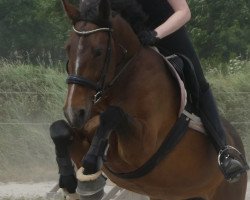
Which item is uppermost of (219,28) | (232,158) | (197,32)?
(232,158)

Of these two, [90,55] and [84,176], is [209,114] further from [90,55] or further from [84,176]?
[90,55]

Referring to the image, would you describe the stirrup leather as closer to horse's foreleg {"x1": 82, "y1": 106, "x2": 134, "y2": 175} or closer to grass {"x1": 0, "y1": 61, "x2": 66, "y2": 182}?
horse's foreleg {"x1": 82, "y1": 106, "x2": 134, "y2": 175}

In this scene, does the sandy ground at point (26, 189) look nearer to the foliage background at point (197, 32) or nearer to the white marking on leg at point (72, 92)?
the white marking on leg at point (72, 92)

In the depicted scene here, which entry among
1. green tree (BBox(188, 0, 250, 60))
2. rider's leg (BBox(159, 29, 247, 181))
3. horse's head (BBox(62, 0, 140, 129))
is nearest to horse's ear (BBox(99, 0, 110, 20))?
horse's head (BBox(62, 0, 140, 129))

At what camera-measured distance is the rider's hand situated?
16.7 feet

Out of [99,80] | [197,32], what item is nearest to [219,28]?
[197,32]

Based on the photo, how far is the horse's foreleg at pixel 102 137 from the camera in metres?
4.55

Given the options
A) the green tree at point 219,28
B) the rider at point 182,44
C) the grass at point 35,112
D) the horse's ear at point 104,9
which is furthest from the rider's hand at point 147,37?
the green tree at point 219,28

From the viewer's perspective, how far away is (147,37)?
511cm

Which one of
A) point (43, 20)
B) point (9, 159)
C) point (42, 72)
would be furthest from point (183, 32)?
point (43, 20)

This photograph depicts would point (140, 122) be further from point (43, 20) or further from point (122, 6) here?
point (43, 20)

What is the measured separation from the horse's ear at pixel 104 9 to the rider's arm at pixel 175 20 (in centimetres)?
59

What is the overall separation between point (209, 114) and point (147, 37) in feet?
3.30

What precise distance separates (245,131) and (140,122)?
8773 mm
